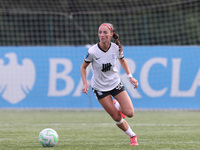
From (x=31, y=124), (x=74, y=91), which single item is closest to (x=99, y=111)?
(x=74, y=91)

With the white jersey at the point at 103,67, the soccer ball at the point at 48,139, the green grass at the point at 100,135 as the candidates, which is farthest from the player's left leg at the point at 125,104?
the soccer ball at the point at 48,139

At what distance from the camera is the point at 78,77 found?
55.0 feet

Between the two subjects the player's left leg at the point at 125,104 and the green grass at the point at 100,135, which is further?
→ the player's left leg at the point at 125,104

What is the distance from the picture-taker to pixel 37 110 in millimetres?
17234

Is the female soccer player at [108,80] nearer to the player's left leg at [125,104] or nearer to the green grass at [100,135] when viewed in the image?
the player's left leg at [125,104]

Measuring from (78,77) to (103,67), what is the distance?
8612 mm

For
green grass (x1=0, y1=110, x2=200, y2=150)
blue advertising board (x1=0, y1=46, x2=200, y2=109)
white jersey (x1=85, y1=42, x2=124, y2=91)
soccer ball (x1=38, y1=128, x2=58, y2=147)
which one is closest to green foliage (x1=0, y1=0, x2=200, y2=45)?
blue advertising board (x1=0, y1=46, x2=200, y2=109)

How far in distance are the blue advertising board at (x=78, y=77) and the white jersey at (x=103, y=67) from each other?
8.20 metres

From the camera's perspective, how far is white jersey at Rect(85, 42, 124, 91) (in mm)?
8172

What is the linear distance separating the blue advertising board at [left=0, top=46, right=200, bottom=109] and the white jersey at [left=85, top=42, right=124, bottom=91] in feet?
26.9

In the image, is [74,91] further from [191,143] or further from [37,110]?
[191,143]

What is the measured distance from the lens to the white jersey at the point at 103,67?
8172 millimetres

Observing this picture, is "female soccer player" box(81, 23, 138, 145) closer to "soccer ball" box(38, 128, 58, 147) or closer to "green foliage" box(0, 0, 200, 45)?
"soccer ball" box(38, 128, 58, 147)

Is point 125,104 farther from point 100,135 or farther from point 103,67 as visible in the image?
point 100,135
